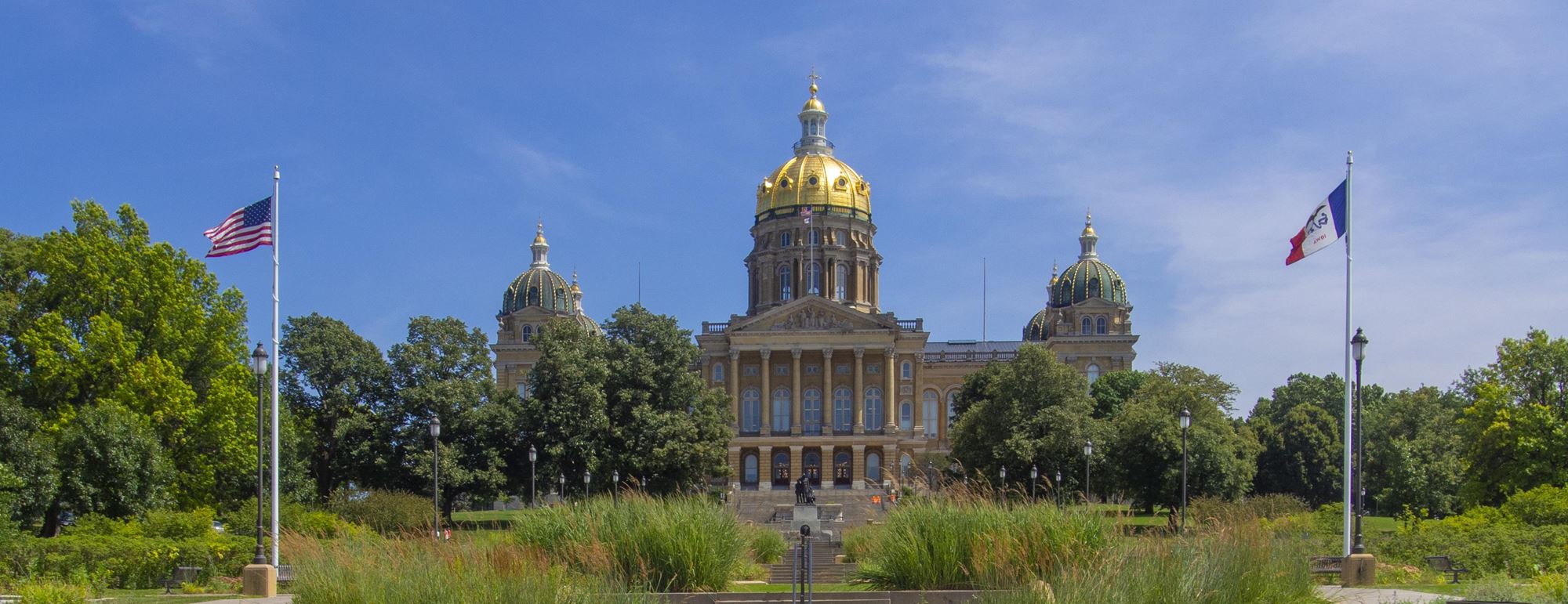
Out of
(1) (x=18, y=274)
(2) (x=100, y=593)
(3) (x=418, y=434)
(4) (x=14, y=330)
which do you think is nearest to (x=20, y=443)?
(4) (x=14, y=330)

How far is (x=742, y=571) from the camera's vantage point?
A: 22.3m

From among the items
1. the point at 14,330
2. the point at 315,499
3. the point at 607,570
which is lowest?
the point at 315,499

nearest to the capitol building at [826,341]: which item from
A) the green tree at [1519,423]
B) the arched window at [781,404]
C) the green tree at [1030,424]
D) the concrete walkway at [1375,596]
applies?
the arched window at [781,404]

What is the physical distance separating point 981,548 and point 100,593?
54.0ft

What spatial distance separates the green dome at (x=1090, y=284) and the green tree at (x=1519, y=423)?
5817 cm

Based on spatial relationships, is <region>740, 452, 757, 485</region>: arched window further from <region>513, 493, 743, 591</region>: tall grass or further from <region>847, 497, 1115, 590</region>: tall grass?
<region>847, 497, 1115, 590</region>: tall grass

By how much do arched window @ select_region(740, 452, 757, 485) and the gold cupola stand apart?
2062cm

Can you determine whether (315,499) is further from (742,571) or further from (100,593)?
(742,571)

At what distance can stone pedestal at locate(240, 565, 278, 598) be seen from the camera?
24219 millimetres

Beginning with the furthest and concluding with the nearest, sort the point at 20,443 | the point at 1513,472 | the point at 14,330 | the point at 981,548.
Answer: the point at 1513,472 → the point at 14,330 → the point at 20,443 → the point at 981,548

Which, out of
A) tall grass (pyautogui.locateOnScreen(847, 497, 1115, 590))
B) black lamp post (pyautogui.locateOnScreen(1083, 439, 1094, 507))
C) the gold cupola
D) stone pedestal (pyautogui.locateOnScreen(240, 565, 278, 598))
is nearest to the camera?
tall grass (pyautogui.locateOnScreen(847, 497, 1115, 590))

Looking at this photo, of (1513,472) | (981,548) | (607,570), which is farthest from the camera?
(1513,472)

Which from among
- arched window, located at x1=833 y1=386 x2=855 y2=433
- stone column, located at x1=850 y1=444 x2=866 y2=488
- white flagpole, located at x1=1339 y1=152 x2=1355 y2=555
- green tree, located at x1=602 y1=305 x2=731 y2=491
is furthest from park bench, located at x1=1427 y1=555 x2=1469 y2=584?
arched window, located at x1=833 y1=386 x2=855 y2=433

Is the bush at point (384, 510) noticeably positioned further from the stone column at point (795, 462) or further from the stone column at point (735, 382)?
the stone column at point (795, 462)
